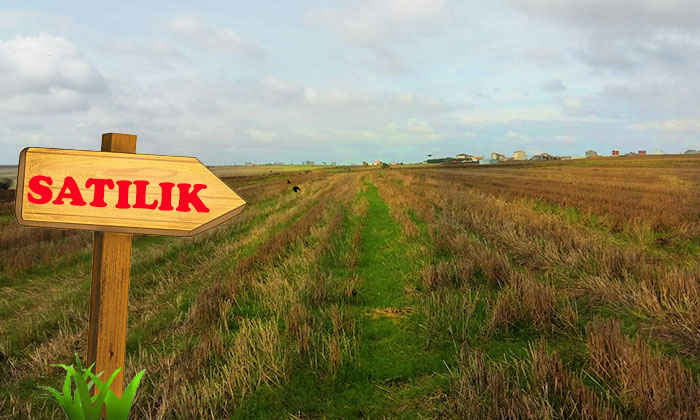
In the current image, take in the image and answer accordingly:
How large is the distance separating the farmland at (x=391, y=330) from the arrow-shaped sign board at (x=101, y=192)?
1275mm

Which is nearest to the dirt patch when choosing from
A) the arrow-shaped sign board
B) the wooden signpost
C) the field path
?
the field path

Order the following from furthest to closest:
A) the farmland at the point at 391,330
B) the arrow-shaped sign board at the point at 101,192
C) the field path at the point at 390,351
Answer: the field path at the point at 390,351 < the farmland at the point at 391,330 < the arrow-shaped sign board at the point at 101,192

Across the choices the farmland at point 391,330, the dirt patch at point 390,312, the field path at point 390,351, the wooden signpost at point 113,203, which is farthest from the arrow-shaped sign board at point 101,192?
the dirt patch at point 390,312

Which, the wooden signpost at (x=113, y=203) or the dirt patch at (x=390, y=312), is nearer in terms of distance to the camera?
the wooden signpost at (x=113, y=203)

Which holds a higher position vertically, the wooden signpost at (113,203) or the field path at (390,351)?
the wooden signpost at (113,203)

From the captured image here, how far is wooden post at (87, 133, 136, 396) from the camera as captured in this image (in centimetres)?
243

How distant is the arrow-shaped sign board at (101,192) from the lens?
235cm

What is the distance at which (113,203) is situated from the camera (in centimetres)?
238

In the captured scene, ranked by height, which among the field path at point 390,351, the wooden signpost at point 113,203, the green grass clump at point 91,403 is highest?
the wooden signpost at point 113,203

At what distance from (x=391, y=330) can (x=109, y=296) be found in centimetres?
290

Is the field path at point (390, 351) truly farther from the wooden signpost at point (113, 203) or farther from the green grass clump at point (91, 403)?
the wooden signpost at point (113, 203)

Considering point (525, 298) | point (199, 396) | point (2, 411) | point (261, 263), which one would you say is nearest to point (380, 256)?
point (261, 263)

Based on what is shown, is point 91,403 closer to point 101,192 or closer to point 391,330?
point 101,192

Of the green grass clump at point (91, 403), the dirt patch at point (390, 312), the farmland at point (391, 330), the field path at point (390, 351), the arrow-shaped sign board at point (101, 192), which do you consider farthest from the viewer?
the dirt patch at point (390, 312)
